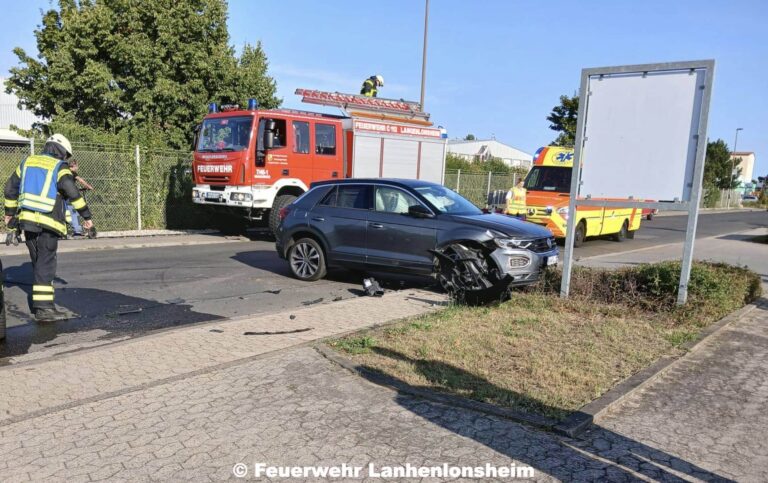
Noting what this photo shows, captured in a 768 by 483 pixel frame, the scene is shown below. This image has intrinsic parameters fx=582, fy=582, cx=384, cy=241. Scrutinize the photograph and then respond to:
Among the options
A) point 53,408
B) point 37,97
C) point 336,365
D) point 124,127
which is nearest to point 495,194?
point 336,365

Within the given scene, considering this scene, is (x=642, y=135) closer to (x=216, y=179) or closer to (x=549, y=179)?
(x=549, y=179)

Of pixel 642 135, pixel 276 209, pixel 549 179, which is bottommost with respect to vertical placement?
pixel 276 209

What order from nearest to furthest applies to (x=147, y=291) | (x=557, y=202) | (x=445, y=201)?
(x=147, y=291) → (x=445, y=201) → (x=557, y=202)

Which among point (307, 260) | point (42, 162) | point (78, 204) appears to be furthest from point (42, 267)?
point (307, 260)

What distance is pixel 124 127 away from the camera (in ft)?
65.1

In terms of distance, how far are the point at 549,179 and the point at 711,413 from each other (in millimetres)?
11115

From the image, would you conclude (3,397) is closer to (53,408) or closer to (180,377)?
(53,408)

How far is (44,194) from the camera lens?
19.9 feet

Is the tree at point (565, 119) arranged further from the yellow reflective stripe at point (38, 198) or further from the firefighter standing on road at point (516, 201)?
the yellow reflective stripe at point (38, 198)

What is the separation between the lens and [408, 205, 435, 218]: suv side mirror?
26.2ft

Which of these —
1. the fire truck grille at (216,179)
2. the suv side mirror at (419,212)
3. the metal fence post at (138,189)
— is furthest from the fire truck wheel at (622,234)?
the metal fence post at (138,189)

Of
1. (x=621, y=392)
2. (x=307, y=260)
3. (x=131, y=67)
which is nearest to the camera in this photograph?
(x=621, y=392)

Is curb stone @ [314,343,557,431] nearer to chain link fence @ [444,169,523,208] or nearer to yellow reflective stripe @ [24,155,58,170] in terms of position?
yellow reflective stripe @ [24,155,58,170]

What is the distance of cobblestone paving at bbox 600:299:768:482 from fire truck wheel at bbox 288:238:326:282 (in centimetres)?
528
